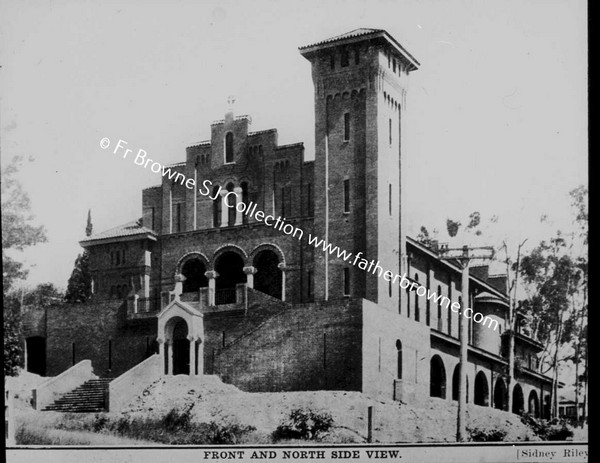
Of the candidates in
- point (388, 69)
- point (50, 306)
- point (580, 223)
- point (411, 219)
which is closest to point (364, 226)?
point (411, 219)

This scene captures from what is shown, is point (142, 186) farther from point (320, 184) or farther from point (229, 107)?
point (320, 184)

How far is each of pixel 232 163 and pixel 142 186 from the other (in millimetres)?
2274

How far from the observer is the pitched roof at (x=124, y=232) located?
50.9 feet

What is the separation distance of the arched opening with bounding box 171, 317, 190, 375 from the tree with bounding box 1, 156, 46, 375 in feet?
7.77

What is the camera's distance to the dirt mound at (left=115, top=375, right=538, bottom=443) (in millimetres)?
14359

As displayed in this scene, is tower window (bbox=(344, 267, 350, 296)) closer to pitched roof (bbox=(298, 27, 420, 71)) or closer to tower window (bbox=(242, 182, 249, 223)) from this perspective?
tower window (bbox=(242, 182, 249, 223))

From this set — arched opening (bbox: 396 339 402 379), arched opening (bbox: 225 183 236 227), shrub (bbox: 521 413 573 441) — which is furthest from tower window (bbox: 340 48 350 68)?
shrub (bbox: 521 413 573 441)

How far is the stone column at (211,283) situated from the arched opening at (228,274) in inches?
3.5

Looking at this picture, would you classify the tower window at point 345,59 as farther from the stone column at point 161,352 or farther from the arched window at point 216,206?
the stone column at point 161,352

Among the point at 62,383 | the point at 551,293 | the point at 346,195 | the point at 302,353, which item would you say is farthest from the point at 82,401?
the point at 551,293

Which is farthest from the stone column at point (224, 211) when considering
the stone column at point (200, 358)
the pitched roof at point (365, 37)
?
the pitched roof at point (365, 37)
